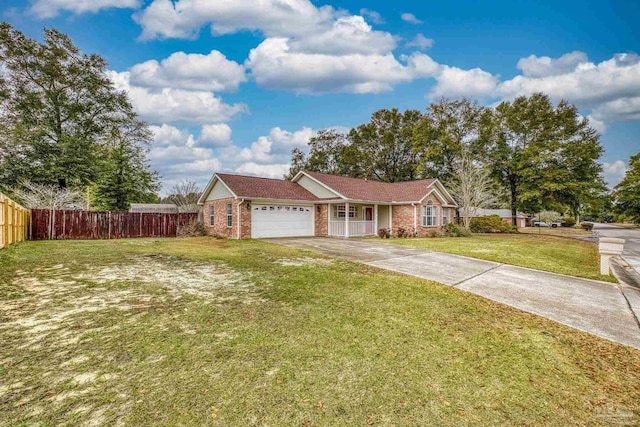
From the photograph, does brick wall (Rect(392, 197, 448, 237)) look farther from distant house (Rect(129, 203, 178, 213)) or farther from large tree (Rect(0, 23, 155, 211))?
large tree (Rect(0, 23, 155, 211))

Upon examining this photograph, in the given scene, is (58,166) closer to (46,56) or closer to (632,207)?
(46,56)

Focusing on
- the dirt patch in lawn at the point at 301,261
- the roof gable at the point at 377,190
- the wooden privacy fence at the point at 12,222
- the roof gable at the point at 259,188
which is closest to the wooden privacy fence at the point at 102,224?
the wooden privacy fence at the point at 12,222

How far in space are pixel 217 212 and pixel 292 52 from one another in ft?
35.4

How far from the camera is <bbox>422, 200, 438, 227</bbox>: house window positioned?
72.2ft

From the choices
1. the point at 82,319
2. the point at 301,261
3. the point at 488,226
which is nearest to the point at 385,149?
the point at 488,226

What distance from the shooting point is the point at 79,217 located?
1742 centimetres

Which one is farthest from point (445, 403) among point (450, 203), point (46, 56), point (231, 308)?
point (46, 56)

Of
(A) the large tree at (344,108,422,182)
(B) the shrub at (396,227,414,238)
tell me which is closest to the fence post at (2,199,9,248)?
(B) the shrub at (396,227,414,238)

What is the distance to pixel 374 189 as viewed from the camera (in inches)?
935

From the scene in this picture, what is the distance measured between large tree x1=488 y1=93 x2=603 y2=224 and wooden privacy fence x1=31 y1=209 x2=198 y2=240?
31.7 meters

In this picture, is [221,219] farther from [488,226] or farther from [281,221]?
[488,226]

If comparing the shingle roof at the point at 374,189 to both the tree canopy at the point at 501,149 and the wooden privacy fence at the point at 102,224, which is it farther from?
the wooden privacy fence at the point at 102,224

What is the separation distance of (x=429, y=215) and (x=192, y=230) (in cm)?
1700

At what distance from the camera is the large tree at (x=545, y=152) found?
2945cm
